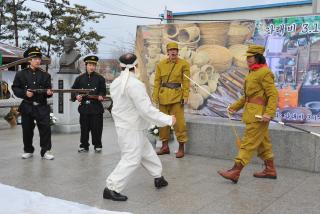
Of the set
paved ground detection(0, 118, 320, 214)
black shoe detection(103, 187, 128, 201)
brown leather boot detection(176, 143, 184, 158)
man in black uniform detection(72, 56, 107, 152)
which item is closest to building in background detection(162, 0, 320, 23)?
man in black uniform detection(72, 56, 107, 152)

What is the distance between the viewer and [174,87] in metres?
6.70

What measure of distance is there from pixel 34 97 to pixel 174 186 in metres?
2.66

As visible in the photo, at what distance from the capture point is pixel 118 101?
4578 millimetres

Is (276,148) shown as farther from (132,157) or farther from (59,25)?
(59,25)

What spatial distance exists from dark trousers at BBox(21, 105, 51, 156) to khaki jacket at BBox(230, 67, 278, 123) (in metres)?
3.05

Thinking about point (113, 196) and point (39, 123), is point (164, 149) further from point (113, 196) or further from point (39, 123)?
point (113, 196)

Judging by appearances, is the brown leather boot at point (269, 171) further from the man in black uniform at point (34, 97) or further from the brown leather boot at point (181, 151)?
the man in black uniform at point (34, 97)

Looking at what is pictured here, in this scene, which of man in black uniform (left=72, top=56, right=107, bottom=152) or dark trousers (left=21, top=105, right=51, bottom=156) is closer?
dark trousers (left=21, top=105, right=51, bottom=156)

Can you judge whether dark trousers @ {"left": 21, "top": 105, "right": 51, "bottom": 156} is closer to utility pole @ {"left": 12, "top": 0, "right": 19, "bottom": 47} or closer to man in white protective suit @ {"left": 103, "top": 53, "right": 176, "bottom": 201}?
man in white protective suit @ {"left": 103, "top": 53, "right": 176, "bottom": 201}

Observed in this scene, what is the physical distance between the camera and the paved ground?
A: 4414 mm

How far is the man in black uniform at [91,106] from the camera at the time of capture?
7297 mm

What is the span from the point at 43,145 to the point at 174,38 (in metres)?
2.92

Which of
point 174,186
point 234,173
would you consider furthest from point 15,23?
point 234,173

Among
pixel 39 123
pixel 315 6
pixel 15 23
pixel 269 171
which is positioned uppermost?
pixel 15 23
